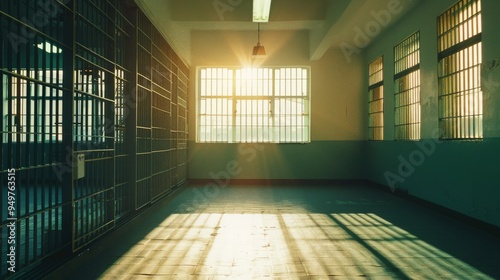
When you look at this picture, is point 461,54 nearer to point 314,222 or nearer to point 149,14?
point 314,222

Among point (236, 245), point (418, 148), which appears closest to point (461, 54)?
point (418, 148)

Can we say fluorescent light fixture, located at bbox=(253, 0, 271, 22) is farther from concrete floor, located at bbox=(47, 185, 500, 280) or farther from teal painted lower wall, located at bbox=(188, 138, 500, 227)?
concrete floor, located at bbox=(47, 185, 500, 280)

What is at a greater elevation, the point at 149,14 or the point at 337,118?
the point at 149,14

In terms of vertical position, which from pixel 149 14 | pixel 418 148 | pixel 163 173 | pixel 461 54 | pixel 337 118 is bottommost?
pixel 163 173

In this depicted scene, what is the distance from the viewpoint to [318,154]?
29.8 ft

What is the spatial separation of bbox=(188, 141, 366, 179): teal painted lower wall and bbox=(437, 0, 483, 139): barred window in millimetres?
3551

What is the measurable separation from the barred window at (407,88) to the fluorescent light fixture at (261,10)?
2.70m

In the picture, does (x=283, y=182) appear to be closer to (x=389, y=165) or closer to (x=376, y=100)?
(x=389, y=165)

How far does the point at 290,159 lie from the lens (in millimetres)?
9062

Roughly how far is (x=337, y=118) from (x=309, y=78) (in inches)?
48.7

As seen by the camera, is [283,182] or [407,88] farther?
[283,182]

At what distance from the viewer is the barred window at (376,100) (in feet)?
26.8

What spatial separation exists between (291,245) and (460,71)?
3511mm

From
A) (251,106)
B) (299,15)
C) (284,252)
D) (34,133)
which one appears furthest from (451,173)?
(34,133)
